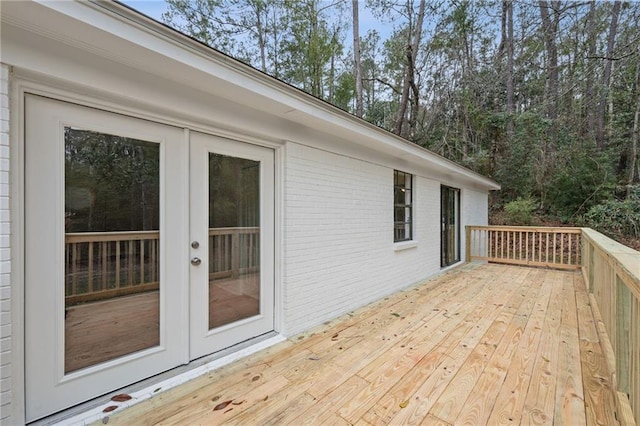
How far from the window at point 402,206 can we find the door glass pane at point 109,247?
3590mm

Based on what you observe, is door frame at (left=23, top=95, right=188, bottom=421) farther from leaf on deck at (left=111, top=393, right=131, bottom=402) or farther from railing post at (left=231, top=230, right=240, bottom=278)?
railing post at (left=231, top=230, right=240, bottom=278)

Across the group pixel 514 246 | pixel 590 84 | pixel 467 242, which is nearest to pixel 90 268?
pixel 467 242

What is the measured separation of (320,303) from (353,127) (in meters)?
2.02

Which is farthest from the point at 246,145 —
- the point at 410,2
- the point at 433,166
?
the point at 410,2

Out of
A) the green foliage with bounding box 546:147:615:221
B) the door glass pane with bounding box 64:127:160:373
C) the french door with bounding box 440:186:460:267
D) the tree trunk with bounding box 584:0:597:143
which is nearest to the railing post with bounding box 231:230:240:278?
the door glass pane with bounding box 64:127:160:373

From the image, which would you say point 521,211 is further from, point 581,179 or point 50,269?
point 50,269

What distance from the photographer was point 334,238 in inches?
133

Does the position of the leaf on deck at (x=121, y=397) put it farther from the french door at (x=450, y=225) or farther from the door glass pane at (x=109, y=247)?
the french door at (x=450, y=225)

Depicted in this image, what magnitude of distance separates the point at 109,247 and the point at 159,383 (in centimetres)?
103

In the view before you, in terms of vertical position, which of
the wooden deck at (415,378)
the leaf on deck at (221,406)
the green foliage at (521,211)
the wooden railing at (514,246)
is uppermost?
the green foliage at (521,211)

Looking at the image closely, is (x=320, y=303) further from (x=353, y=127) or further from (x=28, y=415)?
(x=28, y=415)

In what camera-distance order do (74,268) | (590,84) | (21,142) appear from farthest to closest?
(590,84) < (74,268) < (21,142)

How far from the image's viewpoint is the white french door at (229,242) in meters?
2.31

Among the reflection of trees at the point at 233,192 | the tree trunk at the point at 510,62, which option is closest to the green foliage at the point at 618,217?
the tree trunk at the point at 510,62
